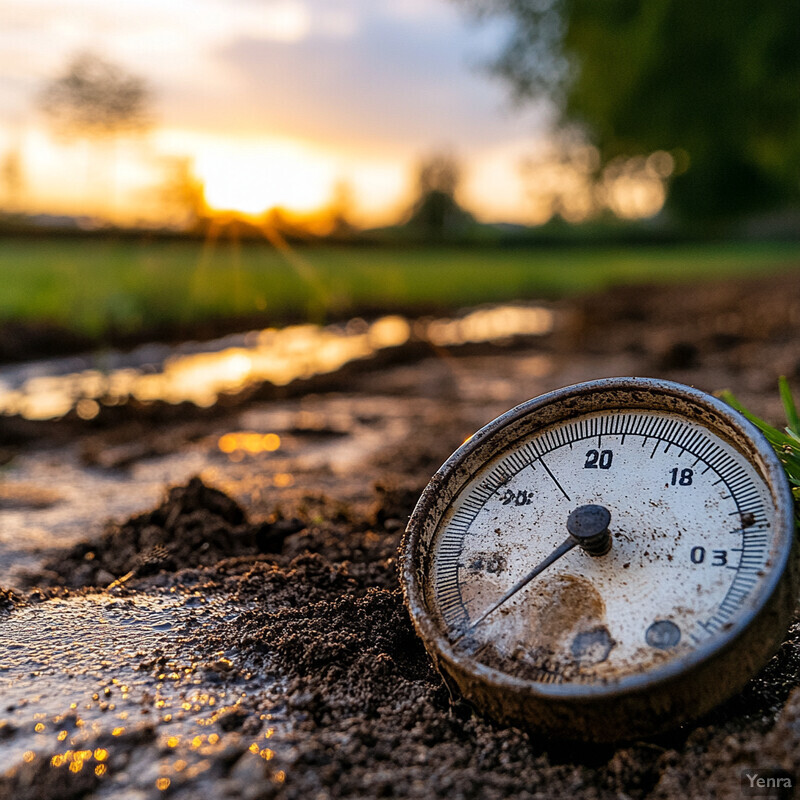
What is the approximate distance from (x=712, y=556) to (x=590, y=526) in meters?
0.23

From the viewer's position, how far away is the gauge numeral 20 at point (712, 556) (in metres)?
1.51

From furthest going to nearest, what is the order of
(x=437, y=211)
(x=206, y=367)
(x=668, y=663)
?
(x=437, y=211)
(x=206, y=367)
(x=668, y=663)

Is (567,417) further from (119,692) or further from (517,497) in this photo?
(119,692)

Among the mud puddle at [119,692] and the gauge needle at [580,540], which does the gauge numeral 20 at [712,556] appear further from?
the mud puddle at [119,692]

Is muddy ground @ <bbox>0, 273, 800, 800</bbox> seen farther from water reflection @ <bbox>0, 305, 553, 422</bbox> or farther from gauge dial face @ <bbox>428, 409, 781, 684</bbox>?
water reflection @ <bbox>0, 305, 553, 422</bbox>

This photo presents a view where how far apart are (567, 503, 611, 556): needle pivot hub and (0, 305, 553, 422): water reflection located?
3.01 metres

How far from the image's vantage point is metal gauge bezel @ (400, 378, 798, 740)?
4.47ft

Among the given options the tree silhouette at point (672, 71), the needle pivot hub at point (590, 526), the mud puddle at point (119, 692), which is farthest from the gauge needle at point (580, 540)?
the tree silhouette at point (672, 71)

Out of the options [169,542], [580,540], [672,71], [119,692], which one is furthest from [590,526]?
[672,71]

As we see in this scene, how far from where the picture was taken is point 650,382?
177 cm

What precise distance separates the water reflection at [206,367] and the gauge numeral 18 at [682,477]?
3.01 metres

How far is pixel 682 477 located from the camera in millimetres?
1657

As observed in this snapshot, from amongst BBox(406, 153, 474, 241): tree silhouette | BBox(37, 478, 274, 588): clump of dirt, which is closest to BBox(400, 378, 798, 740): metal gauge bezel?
BBox(37, 478, 274, 588): clump of dirt

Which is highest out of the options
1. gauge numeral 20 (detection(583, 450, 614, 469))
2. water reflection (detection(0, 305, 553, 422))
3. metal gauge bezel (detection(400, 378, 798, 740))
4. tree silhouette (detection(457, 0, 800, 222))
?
tree silhouette (detection(457, 0, 800, 222))
